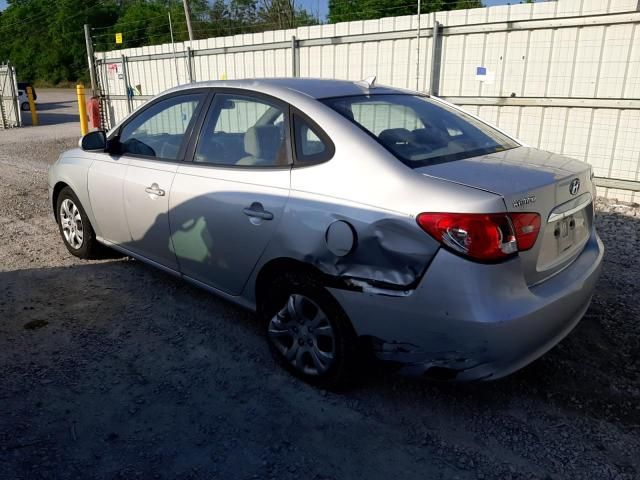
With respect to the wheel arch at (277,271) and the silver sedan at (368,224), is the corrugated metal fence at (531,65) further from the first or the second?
the wheel arch at (277,271)

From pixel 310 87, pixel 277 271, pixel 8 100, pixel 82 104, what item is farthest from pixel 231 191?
pixel 8 100

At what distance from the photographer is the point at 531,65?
7.12m

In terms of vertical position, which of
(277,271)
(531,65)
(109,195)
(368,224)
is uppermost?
(531,65)

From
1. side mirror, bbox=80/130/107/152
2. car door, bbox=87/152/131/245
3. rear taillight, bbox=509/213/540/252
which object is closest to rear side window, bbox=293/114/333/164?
rear taillight, bbox=509/213/540/252

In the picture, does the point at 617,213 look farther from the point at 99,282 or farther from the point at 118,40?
the point at 118,40

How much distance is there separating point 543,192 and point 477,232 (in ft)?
1.54

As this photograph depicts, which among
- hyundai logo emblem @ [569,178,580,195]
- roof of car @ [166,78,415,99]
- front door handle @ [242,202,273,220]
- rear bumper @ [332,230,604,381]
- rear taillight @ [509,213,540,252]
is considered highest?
roof of car @ [166,78,415,99]

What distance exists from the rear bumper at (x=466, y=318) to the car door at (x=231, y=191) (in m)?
0.70

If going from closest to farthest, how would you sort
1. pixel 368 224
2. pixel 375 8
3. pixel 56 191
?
pixel 368 224 → pixel 56 191 → pixel 375 8

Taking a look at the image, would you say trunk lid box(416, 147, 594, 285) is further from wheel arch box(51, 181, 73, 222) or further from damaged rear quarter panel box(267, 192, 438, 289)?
wheel arch box(51, 181, 73, 222)

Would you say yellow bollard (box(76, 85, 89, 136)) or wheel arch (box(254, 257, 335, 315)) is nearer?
wheel arch (box(254, 257, 335, 315))

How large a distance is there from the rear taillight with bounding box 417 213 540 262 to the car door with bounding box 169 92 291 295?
0.89m

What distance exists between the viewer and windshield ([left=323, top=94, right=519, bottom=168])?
9.08ft

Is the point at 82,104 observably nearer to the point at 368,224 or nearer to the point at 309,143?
the point at 309,143
